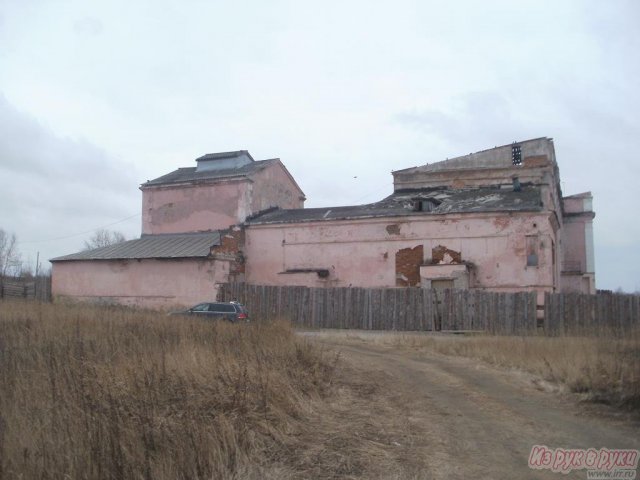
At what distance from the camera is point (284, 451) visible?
6137mm

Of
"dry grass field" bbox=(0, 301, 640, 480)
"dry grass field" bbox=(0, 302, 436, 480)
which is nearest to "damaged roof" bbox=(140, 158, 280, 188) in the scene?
"dry grass field" bbox=(0, 301, 640, 480)

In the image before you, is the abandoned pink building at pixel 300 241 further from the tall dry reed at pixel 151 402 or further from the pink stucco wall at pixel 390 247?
the tall dry reed at pixel 151 402

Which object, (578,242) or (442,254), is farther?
(578,242)

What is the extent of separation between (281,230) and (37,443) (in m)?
28.9

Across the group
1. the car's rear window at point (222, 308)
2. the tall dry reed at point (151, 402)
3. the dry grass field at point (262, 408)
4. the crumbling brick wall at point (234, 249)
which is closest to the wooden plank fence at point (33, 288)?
the crumbling brick wall at point (234, 249)

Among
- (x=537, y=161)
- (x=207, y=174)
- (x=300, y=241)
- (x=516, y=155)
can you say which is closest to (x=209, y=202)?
(x=207, y=174)

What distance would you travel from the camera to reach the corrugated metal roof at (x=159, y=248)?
32.4 m

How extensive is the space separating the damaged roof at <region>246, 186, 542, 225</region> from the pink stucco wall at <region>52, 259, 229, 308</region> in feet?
16.3

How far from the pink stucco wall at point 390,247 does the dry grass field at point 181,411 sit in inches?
795

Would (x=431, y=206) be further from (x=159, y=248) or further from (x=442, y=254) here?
(x=159, y=248)

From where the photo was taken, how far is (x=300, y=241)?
33.3 meters

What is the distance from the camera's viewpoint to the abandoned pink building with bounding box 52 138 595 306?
96.1ft

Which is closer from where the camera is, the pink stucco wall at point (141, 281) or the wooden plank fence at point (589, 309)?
the wooden plank fence at point (589, 309)

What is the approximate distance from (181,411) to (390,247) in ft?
82.9
